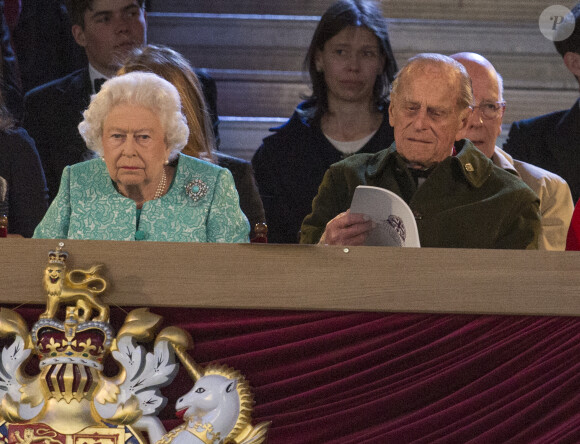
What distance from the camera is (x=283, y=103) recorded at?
3943 millimetres

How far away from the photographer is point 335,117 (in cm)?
325

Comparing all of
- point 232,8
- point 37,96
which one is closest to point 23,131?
point 37,96

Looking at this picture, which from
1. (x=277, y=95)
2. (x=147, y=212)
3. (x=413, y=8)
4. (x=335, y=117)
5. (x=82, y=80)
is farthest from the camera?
(x=413, y=8)

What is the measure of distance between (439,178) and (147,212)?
24.0 inches

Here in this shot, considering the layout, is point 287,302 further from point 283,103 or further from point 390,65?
point 283,103

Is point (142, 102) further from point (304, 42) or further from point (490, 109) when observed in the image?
point (304, 42)

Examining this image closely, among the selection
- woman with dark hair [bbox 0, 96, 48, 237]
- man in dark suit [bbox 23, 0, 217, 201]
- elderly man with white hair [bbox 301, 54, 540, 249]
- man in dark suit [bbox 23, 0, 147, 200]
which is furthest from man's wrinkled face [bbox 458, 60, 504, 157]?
woman with dark hair [bbox 0, 96, 48, 237]

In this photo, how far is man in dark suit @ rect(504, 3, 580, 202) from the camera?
10.9 feet

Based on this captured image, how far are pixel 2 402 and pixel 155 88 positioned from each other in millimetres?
744

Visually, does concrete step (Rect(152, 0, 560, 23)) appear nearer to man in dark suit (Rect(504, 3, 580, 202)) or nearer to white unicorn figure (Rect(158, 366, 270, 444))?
man in dark suit (Rect(504, 3, 580, 202))

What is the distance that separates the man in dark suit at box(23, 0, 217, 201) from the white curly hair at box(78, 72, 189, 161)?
1108 mm

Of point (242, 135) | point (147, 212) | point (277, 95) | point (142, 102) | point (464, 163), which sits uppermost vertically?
point (142, 102)

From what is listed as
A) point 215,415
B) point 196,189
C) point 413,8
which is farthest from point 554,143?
point 215,415

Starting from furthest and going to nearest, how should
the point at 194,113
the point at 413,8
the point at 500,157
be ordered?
1. the point at 413,8
2. the point at 500,157
3. the point at 194,113
